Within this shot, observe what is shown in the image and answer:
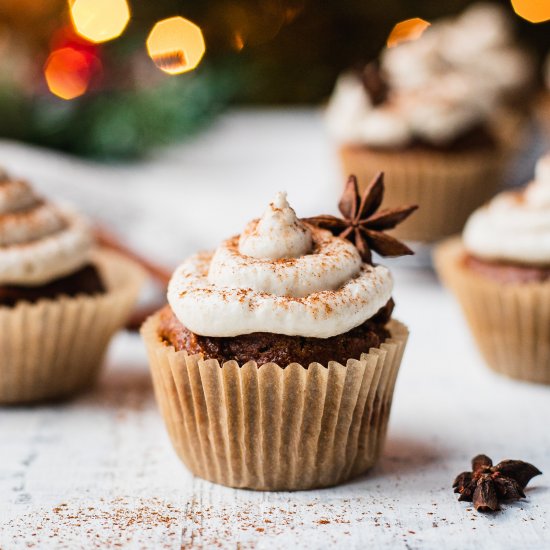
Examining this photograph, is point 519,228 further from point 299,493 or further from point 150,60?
point 150,60

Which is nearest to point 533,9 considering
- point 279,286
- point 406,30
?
point 406,30

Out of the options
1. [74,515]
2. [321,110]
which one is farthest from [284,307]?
[321,110]

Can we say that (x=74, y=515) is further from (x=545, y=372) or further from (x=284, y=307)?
(x=545, y=372)

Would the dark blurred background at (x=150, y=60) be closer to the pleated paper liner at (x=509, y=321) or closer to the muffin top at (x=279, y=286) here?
the pleated paper liner at (x=509, y=321)

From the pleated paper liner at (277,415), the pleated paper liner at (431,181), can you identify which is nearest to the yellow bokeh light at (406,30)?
the pleated paper liner at (431,181)

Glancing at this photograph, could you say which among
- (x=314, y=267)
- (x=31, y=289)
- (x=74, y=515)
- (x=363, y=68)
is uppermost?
(x=363, y=68)

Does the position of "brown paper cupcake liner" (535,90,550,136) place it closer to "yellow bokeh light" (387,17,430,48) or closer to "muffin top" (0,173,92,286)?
"yellow bokeh light" (387,17,430,48)
